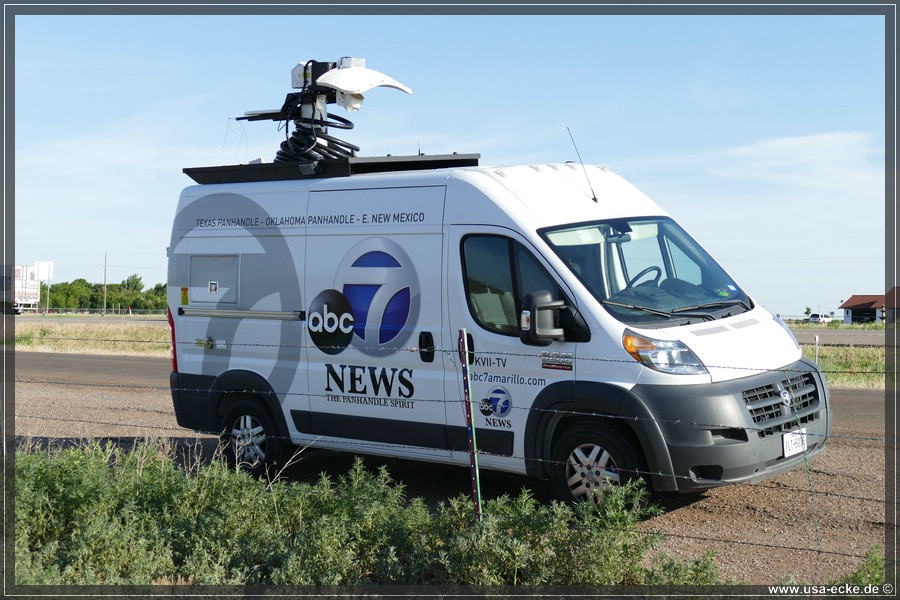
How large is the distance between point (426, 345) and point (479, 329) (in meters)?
0.55

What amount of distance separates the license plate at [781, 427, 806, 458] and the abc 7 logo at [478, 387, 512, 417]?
6.83 ft

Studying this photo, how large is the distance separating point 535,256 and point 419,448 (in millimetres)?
1982

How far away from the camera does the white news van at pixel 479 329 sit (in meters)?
A: 6.88

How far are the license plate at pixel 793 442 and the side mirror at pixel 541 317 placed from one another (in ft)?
5.87

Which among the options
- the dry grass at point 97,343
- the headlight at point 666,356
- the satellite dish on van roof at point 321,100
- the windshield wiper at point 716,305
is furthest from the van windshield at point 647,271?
the dry grass at point 97,343

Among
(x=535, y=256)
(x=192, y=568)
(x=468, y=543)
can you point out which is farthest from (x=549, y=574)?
(x=535, y=256)

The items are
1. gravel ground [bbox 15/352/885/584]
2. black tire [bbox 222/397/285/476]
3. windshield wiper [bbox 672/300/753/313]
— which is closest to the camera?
gravel ground [bbox 15/352/885/584]

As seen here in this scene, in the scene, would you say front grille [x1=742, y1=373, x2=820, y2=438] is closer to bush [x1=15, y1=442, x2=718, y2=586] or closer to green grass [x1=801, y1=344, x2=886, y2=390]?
bush [x1=15, y1=442, x2=718, y2=586]

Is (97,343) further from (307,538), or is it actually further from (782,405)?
(782,405)

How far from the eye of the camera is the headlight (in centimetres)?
680

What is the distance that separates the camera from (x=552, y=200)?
311 inches

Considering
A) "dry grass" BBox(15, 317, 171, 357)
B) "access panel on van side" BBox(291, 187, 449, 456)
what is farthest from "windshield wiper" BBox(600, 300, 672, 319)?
"dry grass" BBox(15, 317, 171, 357)

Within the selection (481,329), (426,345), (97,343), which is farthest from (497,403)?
(97,343)

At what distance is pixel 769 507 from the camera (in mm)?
7602
